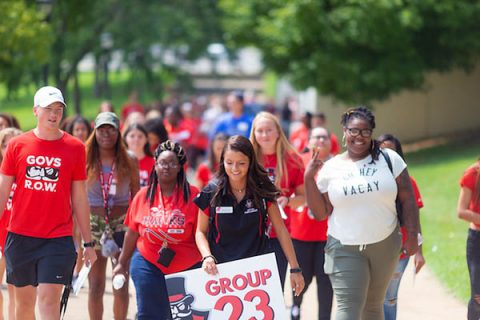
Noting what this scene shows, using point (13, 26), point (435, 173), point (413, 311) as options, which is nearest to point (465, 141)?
point (435, 173)

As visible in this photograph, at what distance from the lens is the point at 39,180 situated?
6.70m

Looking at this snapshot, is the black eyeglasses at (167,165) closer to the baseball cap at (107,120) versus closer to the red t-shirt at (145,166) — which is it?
the baseball cap at (107,120)

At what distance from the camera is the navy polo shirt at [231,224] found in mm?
6719

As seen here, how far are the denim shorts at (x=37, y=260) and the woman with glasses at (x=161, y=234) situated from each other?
1.83 ft

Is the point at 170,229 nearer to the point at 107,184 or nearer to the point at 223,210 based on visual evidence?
the point at 223,210

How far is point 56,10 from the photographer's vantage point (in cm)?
2455

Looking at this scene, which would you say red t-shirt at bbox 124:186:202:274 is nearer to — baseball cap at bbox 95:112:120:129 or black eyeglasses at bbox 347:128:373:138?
black eyeglasses at bbox 347:128:373:138

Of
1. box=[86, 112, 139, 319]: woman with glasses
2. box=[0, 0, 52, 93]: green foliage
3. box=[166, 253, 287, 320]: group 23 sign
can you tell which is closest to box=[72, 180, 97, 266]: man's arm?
box=[166, 253, 287, 320]: group 23 sign

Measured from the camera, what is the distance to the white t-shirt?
661 cm

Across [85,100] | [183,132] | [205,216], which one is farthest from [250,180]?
[85,100]

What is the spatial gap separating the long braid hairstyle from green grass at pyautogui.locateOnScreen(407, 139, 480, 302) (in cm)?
403

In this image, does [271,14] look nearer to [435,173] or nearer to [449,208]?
[435,173]

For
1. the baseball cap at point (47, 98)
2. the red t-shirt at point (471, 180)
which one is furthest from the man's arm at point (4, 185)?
the red t-shirt at point (471, 180)

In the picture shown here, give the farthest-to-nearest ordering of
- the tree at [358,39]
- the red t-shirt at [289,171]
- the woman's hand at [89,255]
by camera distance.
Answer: the tree at [358,39], the red t-shirt at [289,171], the woman's hand at [89,255]
